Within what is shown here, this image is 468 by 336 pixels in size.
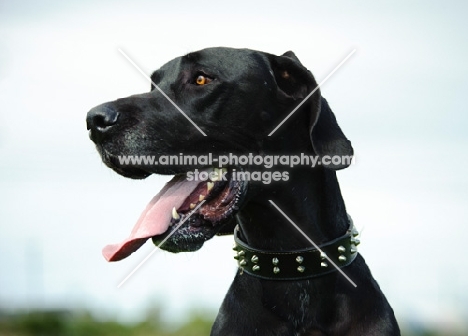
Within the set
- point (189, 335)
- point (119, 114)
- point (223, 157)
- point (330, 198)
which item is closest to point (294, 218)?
point (330, 198)

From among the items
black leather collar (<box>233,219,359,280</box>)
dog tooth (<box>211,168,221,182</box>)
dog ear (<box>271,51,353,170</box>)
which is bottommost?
black leather collar (<box>233,219,359,280</box>)

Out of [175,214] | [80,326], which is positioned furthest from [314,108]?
[80,326]

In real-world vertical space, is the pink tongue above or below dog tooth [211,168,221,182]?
below

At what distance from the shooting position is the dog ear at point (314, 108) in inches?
167

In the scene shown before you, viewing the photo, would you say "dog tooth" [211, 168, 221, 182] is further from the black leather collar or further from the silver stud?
the silver stud

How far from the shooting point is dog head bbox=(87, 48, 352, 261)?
13.6 feet

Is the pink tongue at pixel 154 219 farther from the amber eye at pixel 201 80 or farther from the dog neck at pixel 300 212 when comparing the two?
the amber eye at pixel 201 80

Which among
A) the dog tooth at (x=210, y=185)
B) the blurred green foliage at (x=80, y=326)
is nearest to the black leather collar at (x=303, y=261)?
the dog tooth at (x=210, y=185)

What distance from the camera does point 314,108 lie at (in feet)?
14.1

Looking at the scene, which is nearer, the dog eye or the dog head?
the dog head

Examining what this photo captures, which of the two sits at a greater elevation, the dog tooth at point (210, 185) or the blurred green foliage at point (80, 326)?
the dog tooth at point (210, 185)

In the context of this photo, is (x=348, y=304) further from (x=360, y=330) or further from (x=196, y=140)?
(x=196, y=140)

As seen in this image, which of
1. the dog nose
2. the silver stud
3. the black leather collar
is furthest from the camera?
the silver stud

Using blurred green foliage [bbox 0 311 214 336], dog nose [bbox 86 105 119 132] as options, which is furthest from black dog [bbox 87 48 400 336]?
blurred green foliage [bbox 0 311 214 336]
